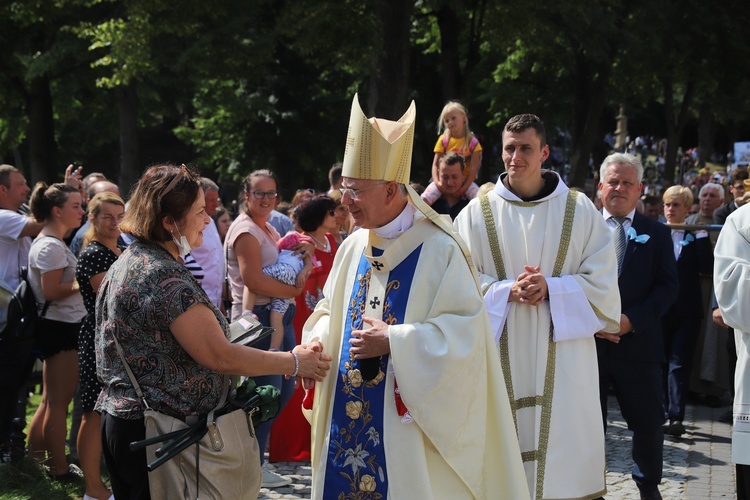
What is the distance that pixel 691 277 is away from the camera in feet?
28.1

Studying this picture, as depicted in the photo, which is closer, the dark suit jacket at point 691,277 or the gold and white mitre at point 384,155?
the gold and white mitre at point 384,155

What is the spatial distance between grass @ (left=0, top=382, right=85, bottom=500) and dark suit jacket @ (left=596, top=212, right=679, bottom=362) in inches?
144

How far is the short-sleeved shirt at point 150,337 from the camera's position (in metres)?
A: 3.40

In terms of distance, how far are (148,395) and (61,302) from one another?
3.00 metres

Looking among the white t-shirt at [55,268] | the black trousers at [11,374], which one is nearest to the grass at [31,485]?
the black trousers at [11,374]

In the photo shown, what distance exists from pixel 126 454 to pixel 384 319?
1204 millimetres

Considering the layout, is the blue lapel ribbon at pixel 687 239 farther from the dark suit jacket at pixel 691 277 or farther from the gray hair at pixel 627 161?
the gray hair at pixel 627 161

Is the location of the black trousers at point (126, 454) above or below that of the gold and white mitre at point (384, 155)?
below

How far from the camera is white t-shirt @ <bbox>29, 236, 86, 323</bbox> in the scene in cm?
598

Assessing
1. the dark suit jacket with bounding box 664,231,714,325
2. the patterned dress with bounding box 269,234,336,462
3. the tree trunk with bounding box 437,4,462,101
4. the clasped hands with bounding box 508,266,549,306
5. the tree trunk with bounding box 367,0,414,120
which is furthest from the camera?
the tree trunk with bounding box 437,4,462,101

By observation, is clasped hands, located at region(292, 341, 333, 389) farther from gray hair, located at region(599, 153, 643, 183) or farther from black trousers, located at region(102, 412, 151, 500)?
gray hair, located at region(599, 153, 643, 183)

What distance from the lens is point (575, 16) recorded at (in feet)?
51.9

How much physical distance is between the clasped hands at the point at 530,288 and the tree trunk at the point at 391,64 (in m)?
8.82

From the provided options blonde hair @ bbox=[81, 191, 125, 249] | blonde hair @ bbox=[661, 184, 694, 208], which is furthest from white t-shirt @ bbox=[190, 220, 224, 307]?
blonde hair @ bbox=[661, 184, 694, 208]
